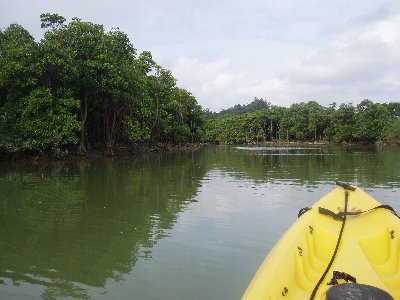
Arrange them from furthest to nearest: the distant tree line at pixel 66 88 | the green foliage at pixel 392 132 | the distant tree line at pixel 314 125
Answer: the distant tree line at pixel 314 125 < the green foliage at pixel 392 132 < the distant tree line at pixel 66 88

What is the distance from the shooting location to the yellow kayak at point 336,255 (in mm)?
3131

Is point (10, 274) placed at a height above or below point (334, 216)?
below

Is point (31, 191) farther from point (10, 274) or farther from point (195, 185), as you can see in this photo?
point (10, 274)

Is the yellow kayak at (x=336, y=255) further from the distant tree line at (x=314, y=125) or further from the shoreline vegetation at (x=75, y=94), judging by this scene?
the distant tree line at (x=314, y=125)

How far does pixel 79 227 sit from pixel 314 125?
74.5 meters

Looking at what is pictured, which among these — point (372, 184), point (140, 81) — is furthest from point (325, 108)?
point (372, 184)

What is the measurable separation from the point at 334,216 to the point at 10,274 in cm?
404

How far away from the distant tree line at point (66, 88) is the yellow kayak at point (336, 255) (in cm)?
1988

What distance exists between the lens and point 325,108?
82.2m

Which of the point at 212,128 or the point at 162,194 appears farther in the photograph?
the point at 212,128

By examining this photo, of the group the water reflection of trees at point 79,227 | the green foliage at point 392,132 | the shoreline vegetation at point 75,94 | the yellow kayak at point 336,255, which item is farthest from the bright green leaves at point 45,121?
the green foliage at point 392,132

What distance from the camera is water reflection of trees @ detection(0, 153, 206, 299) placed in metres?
5.06

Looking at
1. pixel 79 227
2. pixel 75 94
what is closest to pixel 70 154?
pixel 75 94

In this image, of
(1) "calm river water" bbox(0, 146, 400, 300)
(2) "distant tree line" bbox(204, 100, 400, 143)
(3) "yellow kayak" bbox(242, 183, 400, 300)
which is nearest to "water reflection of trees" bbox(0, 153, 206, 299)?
(1) "calm river water" bbox(0, 146, 400, 300)
